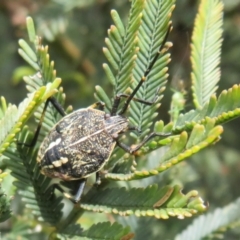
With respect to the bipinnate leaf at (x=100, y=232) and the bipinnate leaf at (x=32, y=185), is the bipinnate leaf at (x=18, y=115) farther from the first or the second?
the bipinnate leaf at (x=100, y=232)

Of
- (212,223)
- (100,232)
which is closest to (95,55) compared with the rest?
(212,223)

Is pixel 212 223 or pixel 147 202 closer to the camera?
pixel 147 202

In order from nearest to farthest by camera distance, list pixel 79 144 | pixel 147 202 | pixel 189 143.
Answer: pixel 189 143 < pixel 147 202 < pixel 79 144

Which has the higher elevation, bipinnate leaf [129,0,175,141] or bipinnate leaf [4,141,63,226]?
bipinnate leaf [129,0,175,141]

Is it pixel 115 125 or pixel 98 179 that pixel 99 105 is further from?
pixel 98 179

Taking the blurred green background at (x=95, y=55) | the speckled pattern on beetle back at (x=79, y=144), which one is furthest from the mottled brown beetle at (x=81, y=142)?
the blurred green background at (x=95, y=55)

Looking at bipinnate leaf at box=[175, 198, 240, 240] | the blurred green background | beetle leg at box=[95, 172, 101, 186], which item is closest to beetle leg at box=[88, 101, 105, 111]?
beetle leg at box=[95, 172, 101, 186]

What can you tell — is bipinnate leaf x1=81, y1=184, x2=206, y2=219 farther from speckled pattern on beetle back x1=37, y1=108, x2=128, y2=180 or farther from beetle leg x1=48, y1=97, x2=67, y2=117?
beetle leg x1=48, y1=97, x2=67, y2=117

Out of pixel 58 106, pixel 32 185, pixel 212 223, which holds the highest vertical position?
pixel 58 106
